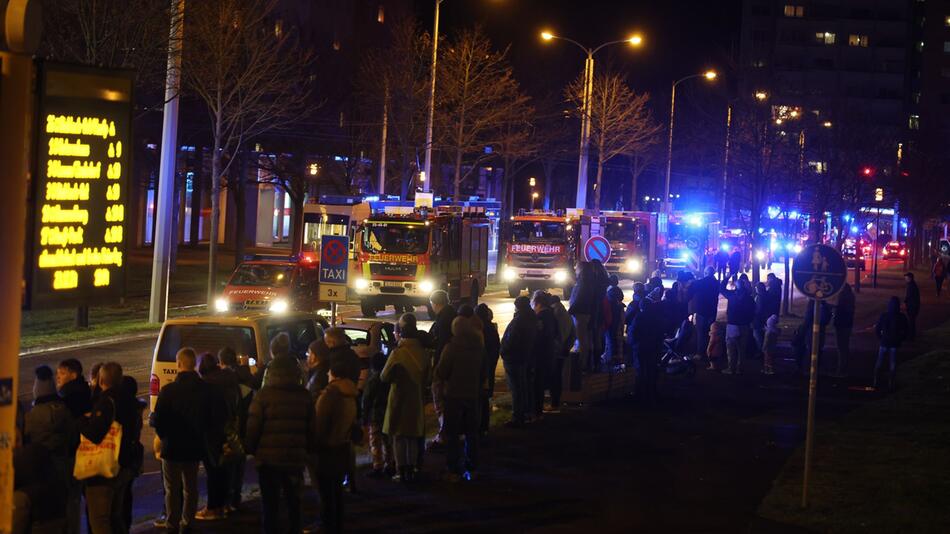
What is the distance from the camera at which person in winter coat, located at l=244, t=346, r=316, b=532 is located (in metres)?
9.48

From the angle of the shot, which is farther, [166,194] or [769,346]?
[166,194]

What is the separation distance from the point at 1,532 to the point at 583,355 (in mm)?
15650

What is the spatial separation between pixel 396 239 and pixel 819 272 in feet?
69.6

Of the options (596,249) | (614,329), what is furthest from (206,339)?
(596,249)

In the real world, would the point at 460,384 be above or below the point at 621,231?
below

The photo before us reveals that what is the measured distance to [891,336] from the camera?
72.8 ft

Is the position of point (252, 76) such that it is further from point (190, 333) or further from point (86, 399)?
point (86, 399)

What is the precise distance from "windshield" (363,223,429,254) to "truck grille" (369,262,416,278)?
0.38m

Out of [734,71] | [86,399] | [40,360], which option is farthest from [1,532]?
[734,71]

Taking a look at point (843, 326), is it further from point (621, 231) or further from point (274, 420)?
point (621, 231)

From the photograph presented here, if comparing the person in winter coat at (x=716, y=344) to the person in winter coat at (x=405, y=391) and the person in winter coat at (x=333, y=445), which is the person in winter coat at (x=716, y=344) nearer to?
the person in winter coat at (x=405, y=391)

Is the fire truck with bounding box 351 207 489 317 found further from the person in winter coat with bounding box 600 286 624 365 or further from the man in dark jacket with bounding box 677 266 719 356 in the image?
the person in winter coat with bounding box 600 286 624 365

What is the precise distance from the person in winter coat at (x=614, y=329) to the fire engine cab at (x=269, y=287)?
827 cm

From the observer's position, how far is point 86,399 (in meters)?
9.80
